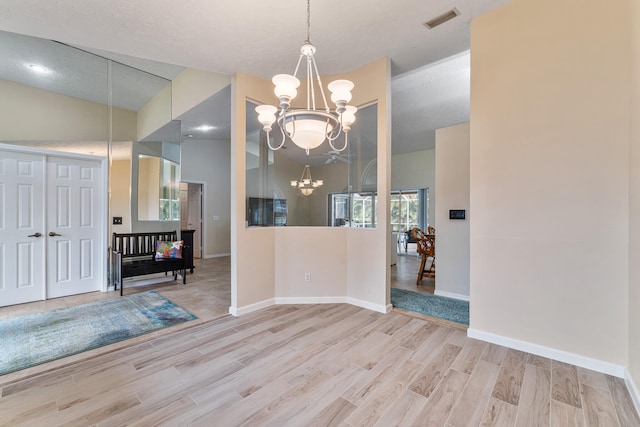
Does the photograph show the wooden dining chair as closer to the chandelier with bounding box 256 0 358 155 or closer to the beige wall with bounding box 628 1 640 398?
the beige wall with bounding box 628 1 640 398

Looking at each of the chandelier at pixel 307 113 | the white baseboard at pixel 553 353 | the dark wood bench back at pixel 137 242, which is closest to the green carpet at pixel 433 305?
the white baseboard at pixel 553 353

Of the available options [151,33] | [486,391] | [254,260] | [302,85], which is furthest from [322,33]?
[486,391]

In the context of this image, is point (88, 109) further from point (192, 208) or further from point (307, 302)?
point (307, 302)

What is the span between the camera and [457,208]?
13.4 ft

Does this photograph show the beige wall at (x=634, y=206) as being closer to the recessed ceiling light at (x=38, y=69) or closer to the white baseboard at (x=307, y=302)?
the white baseboard at (x=307, y=302)

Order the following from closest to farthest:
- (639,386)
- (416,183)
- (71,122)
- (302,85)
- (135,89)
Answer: (639,386) → (302,85) → (71,122) → (135,89) → (416,183)

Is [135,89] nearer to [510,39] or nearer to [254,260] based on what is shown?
[254,260]

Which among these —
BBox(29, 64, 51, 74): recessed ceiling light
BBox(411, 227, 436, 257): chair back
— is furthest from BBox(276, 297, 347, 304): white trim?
BBox(29, 64, 51, 74): recessed ceiling light

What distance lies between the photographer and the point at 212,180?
7.84 m

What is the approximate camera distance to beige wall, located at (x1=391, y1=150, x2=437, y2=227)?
27.5ft

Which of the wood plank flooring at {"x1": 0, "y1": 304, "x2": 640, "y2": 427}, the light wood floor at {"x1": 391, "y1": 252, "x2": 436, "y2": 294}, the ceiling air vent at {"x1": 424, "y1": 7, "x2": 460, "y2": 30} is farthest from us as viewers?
the light wood floor at {"x1": 391, "y1": 252, "x2": 436, "y2": 294}

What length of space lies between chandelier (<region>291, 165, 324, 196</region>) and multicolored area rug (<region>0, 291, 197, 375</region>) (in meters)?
2.18

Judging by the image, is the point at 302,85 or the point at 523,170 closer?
the point at 523,170

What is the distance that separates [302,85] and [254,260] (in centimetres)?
256
